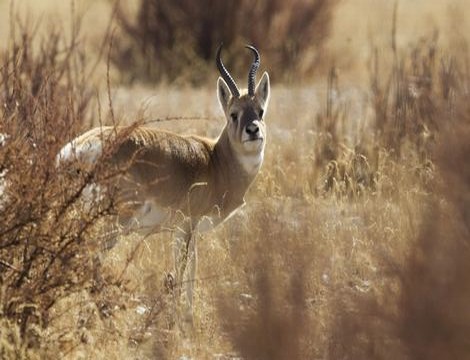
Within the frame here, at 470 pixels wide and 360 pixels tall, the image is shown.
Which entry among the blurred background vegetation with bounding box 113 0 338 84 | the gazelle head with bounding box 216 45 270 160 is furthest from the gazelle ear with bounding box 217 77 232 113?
the blurred background vegetation with bounding box 113 0 338 84

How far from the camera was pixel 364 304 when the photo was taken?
5738 millimetres

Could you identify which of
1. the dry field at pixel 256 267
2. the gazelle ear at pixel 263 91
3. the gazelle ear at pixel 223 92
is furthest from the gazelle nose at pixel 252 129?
the dry field at pixel 256 267

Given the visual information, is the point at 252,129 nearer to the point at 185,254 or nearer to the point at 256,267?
the point at 185,254

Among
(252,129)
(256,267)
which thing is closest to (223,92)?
(252,129)

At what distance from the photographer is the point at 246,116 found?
10.6m

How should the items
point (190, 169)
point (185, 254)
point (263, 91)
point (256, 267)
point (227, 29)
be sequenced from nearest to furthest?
1. point (256, 267)
2. point (185, 254)
3. point (190, 169)
4. point (263, 91)
5. point (227, 29)

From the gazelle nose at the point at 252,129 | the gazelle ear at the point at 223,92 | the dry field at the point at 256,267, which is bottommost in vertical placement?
the dry field at the point at 256,267

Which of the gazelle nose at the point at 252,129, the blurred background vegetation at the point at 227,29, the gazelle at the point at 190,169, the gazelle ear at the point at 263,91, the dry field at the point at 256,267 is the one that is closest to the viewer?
the dry field at the point at 256,267

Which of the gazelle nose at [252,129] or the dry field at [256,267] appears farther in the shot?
the gazelle nose at [252,129]

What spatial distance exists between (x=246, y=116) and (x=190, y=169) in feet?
2.11

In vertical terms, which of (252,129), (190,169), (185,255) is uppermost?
(252,129)

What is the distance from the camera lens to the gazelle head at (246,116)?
10570mm

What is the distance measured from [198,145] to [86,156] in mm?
1965

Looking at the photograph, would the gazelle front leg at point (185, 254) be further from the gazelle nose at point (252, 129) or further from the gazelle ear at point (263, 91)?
the gazelle ear at point (263, 91)
